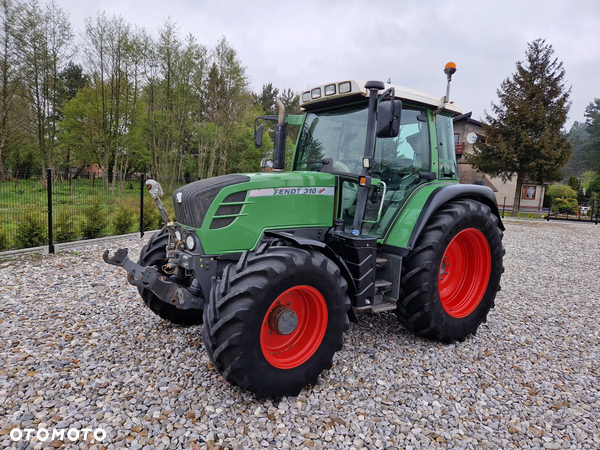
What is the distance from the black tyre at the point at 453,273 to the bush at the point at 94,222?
6958mm

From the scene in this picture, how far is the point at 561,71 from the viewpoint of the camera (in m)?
19.0

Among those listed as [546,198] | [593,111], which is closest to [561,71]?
[546,198]

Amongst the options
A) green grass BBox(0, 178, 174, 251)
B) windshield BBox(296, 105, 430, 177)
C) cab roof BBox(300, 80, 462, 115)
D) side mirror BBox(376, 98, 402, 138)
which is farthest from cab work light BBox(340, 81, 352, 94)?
green grass BBox(0, 178, 174, 251)

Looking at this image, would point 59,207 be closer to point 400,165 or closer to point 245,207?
point 245,207

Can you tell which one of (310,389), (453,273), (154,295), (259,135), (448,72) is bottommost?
(310,389)

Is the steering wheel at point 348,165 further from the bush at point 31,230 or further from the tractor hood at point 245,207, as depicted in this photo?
the bush at point 31,230

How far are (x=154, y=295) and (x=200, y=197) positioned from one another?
48.7 inches

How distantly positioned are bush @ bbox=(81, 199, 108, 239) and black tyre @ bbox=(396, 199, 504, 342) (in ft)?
22.8

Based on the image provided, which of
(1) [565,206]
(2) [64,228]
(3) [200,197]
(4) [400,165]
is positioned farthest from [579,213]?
(2) [64,228]

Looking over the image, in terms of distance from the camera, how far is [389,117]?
9.02ft

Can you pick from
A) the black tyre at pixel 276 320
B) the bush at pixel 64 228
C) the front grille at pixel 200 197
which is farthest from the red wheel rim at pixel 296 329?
the bush at pixel 64 228

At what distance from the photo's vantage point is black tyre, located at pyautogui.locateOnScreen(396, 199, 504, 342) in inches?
130

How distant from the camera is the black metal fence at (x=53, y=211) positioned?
6.73 metres

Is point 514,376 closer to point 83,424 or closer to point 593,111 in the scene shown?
point 83,424
